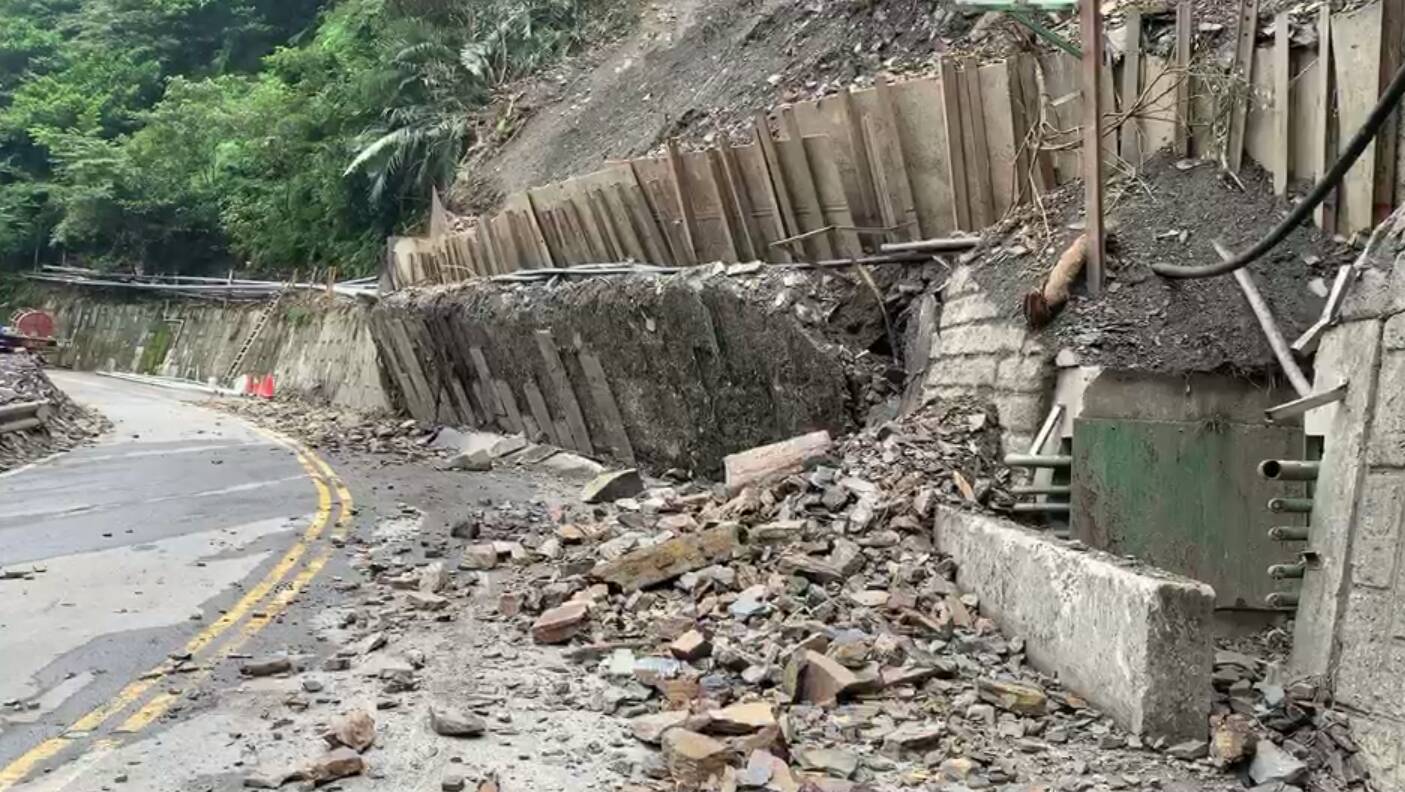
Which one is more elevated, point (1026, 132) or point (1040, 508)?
point (1026, 132)

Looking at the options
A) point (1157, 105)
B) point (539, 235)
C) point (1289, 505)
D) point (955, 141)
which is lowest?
point (1289, 505)

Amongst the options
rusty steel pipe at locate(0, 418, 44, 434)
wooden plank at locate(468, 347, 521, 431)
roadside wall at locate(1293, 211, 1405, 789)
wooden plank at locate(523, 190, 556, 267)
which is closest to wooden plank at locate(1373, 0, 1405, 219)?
roadside wall at locate(1293, 211, 1405, 789)

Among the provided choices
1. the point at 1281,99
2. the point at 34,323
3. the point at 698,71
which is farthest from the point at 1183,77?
the point at 34,323

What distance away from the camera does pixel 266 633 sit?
6746mm

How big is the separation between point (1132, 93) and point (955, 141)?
170 cm

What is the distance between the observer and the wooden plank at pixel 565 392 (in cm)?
1616

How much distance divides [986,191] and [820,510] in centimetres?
388

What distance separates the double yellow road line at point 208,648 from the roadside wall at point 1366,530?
5264 mm

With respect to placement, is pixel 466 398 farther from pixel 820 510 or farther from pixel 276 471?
pixel 820 510

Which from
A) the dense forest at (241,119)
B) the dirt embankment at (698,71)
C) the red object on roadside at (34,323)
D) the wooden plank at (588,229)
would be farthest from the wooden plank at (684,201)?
the red object on roadside at (34,323)

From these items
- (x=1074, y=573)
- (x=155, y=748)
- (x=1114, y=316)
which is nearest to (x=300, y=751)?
(x=155, y=748)

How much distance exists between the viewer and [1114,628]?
202 inches

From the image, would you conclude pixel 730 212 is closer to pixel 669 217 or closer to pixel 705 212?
pixel 705 212

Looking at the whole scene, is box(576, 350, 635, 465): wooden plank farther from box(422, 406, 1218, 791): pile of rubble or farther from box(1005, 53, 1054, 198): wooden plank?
box(1005, 53, 1054, 198): wooden plank
